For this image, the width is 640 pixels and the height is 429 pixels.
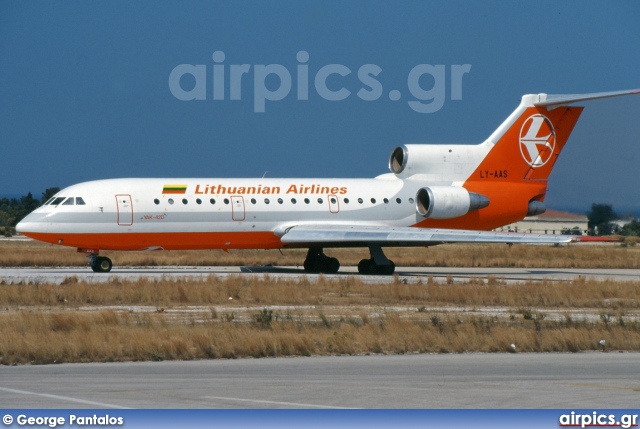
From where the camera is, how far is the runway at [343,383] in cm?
1125

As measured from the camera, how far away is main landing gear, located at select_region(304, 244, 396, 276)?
36.6 m

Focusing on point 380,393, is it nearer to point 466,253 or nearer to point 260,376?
point 260,376

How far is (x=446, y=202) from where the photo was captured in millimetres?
37781

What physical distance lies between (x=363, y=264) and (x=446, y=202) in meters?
4.05

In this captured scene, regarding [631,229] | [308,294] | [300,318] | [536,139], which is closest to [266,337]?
[300,318]

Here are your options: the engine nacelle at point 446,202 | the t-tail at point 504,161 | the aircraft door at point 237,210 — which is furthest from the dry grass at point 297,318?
the t-tail at point 504,161

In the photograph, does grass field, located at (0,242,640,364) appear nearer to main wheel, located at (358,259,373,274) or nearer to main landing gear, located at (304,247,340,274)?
main wheel, located at (358,259,373,274)

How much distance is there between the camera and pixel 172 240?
34.7 metres

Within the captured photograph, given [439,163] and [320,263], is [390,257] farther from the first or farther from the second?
[320,263]

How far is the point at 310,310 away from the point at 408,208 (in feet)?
55.3

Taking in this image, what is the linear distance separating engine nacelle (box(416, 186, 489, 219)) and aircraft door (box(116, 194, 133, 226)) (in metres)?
11.3

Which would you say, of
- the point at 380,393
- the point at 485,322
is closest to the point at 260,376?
the point at 380,393

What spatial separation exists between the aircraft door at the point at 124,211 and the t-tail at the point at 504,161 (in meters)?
11.2

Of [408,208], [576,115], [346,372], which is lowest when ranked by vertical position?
[346,372]
